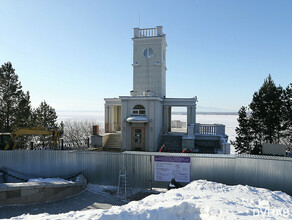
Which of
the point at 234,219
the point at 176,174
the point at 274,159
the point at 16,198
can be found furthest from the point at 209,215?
the point at 16,198

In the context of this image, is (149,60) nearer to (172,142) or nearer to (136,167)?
(172,142)

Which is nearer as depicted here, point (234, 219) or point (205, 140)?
point (234, 219)

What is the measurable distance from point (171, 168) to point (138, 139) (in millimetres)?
8832

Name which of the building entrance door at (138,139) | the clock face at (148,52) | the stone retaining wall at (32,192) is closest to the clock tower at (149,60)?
the clock face at (148,52)

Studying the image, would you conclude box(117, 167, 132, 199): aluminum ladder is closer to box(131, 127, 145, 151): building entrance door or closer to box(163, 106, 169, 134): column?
box(131, 127, 145, 151): building entrance door

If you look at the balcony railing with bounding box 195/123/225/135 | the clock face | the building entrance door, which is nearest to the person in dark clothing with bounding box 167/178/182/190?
the building entrance door

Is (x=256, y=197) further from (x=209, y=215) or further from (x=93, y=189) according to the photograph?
(x=93, y=189)

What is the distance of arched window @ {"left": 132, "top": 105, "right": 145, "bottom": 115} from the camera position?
1959 centimetres

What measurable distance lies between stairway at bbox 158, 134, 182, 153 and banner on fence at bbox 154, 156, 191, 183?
8349 mm

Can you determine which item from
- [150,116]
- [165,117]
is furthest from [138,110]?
[165,117]

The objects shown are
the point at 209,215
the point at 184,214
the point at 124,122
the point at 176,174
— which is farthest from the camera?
the point at 124,122

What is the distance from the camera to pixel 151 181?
36.2ft

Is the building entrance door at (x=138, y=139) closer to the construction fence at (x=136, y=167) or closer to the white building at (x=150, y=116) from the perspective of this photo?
the white building at (x=150, y=116)

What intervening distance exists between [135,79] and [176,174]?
14515 mm
